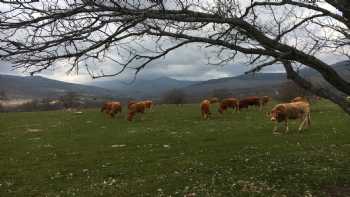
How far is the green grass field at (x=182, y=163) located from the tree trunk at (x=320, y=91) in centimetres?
266

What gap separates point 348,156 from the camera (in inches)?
779

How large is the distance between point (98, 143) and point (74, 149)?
244 cm

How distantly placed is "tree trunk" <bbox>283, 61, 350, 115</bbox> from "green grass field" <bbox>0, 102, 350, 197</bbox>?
266 centimetres

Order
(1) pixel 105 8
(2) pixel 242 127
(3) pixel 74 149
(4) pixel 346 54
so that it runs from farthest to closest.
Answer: (2) pixel 242 127, (3) pixel 74 149, (4) pixel 346 54, (1) pixel 105 8

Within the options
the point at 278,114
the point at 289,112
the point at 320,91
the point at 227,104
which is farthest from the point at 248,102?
the point at 320,91

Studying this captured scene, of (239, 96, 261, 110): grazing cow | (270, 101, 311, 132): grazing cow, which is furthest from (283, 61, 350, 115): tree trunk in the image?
(239, 96, 261, 110): grazing cow

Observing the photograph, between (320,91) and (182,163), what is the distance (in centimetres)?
779

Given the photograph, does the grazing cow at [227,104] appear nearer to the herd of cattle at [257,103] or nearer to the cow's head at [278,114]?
the herd of cattle at [257,103]

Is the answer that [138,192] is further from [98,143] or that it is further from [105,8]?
[98,143]

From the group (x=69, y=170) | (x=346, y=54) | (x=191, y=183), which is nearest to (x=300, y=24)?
(x=346, y=54)

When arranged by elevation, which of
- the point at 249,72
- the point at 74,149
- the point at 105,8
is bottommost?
the point at 74,149

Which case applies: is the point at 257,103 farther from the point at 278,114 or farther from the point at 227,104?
the point at 278,114

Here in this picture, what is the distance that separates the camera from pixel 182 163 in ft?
63.7

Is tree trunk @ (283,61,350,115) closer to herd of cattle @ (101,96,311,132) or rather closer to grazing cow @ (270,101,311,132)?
herd of cattle @ (101,96,311,132)
